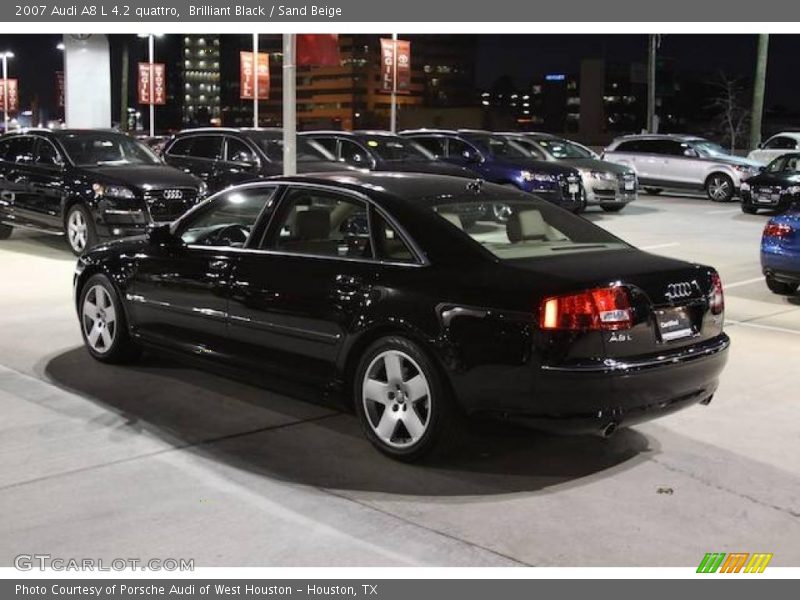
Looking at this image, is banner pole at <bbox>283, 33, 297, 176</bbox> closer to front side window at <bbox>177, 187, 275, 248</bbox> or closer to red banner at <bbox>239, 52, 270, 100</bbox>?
front side window at <bbox>177, 187, 275, 248</bbox>

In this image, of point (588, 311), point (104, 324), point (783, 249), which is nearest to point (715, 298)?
point (588, 311)

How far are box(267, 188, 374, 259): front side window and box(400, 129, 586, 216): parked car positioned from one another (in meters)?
11.9

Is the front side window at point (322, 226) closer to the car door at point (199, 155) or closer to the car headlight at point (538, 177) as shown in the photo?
the car door at point (199, 155)

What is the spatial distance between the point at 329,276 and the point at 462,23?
13.7ft

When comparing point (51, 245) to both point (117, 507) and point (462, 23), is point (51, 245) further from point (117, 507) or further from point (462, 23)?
point (117, 507)

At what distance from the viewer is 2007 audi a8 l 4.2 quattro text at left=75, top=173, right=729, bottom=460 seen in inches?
188

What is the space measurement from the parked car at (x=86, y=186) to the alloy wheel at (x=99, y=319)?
5250 mm

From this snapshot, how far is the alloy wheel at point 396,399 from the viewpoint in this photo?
5.12 m

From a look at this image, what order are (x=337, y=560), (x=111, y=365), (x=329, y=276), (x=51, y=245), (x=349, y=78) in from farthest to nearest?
(x=349, y=78) < (x=51, y=245) < (x=111, y=365) < (x=329, y=276) < (x=337, y=560)

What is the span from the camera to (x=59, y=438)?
18.4 feet

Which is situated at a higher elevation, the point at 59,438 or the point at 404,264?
the point at 404,264

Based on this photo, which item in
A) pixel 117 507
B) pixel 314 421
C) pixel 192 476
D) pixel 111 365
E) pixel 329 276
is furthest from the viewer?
pixel 111 365

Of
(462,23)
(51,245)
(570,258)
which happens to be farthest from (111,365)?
(51,245)

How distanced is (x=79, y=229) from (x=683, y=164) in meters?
16.3
